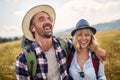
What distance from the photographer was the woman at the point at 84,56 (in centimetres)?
427

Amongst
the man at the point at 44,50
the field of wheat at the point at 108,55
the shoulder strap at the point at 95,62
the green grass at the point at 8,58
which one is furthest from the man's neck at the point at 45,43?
the green grass at the point at 8,58

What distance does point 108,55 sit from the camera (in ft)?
28.5

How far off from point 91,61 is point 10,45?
5.85m

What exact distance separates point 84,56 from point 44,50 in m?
0.56

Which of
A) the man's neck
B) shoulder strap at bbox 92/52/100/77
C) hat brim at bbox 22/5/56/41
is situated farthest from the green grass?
shoulder strap at bbox 92/52/100/77

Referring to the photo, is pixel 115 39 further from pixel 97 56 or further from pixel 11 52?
pixel 97 56

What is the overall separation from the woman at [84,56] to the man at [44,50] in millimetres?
120

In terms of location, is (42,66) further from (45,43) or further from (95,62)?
(95,62)

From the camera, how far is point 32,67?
14.0 feet

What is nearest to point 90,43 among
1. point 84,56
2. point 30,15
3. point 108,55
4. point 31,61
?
point 84,56

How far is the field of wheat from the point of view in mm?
8547

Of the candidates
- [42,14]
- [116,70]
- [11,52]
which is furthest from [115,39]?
[42,14]

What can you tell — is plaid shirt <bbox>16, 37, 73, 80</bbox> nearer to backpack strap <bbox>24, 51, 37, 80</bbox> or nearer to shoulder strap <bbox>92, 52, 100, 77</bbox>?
backpack strap <bbox>24, 51, 37, 80</bbox>

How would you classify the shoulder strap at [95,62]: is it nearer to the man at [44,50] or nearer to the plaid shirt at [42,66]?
the man at [44,50]
